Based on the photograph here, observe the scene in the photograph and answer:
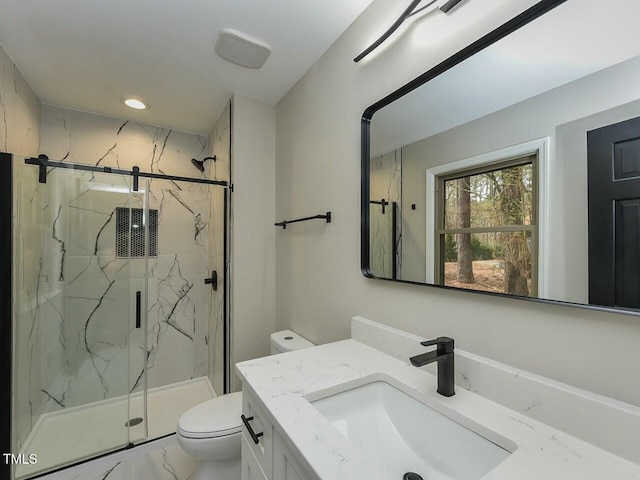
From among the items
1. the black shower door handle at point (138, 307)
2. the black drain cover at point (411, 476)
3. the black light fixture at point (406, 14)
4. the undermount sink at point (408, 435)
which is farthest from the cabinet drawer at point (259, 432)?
the black shower door handle at point (138, 307)

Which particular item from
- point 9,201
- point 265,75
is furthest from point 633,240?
point 9,201

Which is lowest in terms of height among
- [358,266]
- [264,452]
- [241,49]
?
[264,452]

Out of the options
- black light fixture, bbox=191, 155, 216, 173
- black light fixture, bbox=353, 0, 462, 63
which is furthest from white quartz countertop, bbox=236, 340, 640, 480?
black light fixture, bbox=191, 155, 216, 173

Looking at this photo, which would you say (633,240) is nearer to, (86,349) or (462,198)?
(462,198)

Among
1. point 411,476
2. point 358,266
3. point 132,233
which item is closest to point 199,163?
point 132,233

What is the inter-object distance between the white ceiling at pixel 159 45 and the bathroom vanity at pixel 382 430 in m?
1.50

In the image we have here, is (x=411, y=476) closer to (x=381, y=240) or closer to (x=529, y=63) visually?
(x=381, y=240)

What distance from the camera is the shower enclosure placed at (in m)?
1.72

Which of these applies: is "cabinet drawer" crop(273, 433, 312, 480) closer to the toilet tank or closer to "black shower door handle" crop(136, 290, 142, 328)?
the toilet tank

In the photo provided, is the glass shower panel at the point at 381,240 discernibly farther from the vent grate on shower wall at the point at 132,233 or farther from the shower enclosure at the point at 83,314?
the vent grate on shower wall at the point at 132,233

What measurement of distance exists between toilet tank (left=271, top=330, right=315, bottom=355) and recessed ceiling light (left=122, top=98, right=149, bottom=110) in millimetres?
1973

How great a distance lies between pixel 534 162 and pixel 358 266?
2.52 ft

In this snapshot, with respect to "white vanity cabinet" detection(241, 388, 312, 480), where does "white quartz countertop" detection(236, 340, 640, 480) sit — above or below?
above

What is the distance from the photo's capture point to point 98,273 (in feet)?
6.61
